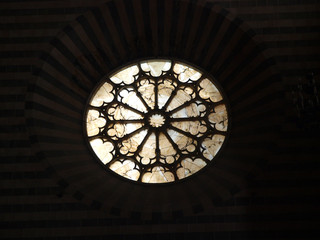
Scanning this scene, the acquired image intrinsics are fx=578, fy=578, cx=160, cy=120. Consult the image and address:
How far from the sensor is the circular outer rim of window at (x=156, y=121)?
12617 mm

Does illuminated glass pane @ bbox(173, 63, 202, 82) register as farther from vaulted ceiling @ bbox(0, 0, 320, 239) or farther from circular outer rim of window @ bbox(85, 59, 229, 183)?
vaulted ceiling @ bbox(0, 0, 320, 239)

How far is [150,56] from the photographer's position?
13500 mm

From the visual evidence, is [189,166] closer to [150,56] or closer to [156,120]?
[156,120]

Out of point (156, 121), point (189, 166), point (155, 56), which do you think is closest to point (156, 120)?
point (156, 121)

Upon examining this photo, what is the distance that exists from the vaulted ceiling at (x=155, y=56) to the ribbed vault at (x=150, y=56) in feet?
0.08

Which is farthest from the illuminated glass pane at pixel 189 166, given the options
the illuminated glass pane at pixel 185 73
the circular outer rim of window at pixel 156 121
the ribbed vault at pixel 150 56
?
the illuminated glass pane at pixel 185 73

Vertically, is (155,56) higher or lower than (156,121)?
higher

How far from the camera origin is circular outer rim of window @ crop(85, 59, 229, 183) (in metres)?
12.6

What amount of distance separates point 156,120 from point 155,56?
1604 millimetres

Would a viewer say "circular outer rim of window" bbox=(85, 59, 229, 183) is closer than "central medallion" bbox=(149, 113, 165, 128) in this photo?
Yes

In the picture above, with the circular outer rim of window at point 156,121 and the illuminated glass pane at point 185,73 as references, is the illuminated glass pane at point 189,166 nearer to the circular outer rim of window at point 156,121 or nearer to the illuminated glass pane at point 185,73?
the circular outer rim of window at point 156,121

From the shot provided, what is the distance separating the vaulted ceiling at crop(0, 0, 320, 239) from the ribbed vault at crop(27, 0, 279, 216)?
0.08 feet

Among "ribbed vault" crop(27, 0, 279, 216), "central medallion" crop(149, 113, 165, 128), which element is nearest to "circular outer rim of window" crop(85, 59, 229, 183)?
"central medallion" crop(149, 113, 165, 128)

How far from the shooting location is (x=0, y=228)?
1131 cm
